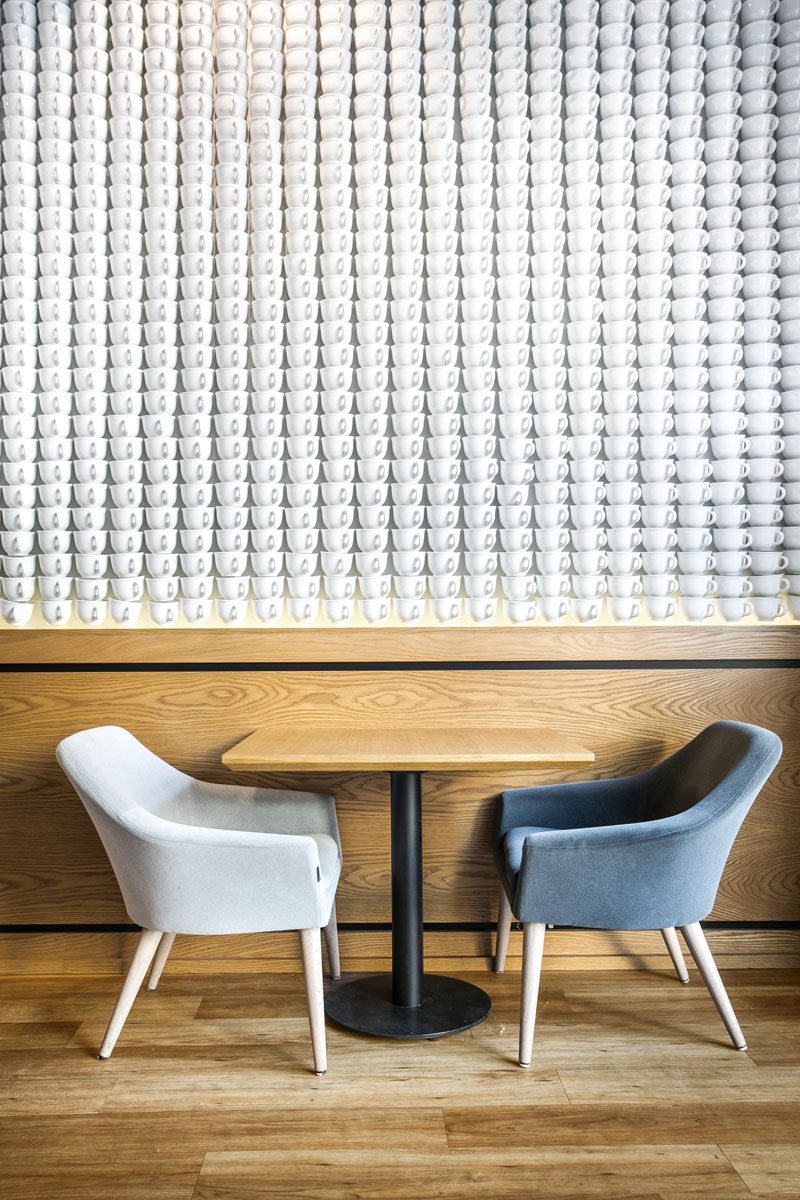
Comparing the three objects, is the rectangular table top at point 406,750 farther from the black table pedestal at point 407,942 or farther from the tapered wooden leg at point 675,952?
the tapered wooden leg at point 675,952

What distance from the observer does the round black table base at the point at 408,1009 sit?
Result: 221 cm

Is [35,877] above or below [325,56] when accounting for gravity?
below

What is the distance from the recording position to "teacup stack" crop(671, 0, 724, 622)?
2701mm

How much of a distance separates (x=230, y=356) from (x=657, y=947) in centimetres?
221

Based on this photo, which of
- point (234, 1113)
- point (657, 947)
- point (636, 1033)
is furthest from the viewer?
point (657, 947)

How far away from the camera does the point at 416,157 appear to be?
8.98 feet

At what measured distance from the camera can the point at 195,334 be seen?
8.94 feet

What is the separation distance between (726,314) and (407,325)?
0.97 metres

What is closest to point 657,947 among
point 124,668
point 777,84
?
point 124,668

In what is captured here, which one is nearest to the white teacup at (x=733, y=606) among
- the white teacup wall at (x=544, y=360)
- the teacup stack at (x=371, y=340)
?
the white teacup wall at (x=544, y=360)

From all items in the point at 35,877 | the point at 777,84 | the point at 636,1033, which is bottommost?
the point at 636,1033

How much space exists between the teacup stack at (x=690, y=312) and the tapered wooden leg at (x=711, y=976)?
980mm

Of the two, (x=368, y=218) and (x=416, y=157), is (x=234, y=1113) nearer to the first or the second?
(x=368, y=218)

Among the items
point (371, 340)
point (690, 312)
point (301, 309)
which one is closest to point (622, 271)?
point (690, 312)
